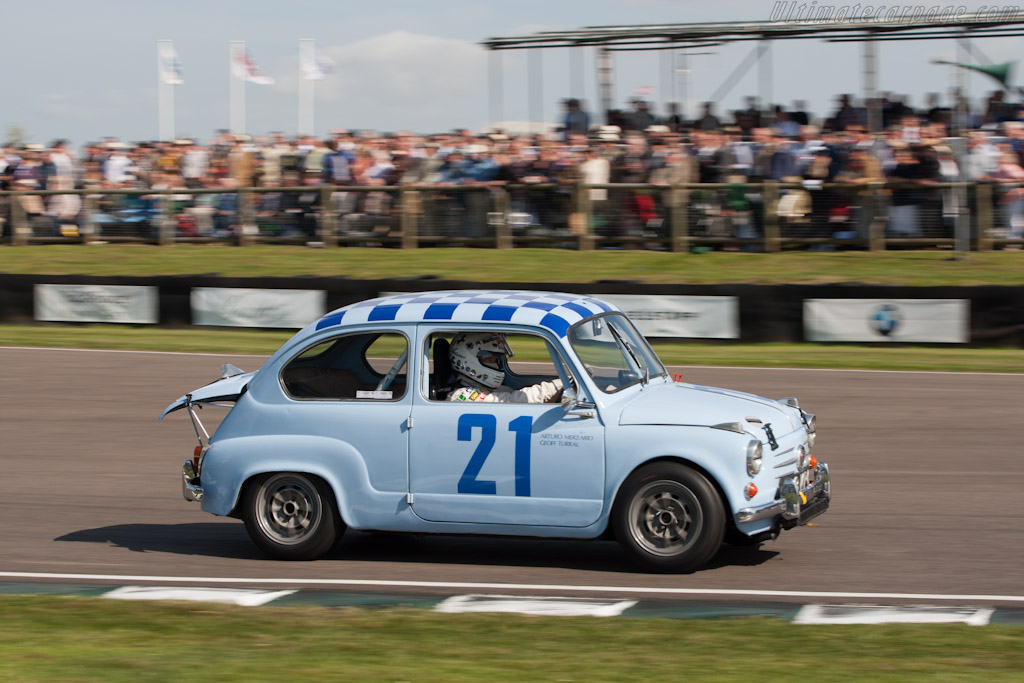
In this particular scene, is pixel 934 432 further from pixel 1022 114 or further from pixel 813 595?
pixel 1022 114

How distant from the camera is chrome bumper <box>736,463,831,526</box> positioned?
619 cm

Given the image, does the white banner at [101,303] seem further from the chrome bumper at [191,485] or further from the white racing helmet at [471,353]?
the white racing helmet at [471,353]

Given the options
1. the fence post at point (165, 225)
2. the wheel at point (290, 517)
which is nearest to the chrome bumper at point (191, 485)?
the wheel at point (290, 517)

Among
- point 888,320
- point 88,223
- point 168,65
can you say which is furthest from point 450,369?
point 168,65

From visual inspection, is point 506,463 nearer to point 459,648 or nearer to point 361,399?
point 361,399

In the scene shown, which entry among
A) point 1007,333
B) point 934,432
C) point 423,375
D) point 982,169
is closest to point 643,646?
point 423,375

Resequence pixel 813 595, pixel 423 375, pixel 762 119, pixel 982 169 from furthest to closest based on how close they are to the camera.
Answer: pixel 762 119 → pixel 982 169 → pixel 423 375 → pixel 813 595

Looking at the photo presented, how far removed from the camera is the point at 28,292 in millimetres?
19500

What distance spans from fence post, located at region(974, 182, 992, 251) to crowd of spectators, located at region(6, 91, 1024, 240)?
195 mm

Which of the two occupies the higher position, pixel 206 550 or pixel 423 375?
pixel 423 375

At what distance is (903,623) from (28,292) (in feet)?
56.3

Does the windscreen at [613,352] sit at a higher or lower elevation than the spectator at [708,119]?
lower

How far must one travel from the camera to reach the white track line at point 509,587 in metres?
5.96

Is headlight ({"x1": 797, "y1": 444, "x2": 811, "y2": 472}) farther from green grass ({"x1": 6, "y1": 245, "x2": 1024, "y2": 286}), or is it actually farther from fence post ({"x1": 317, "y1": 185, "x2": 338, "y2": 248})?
fence post ({"x1": 317, "y1": 185, "x2": 338, "y2": 248})
